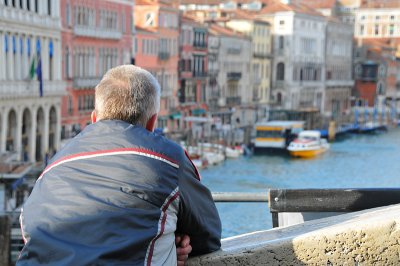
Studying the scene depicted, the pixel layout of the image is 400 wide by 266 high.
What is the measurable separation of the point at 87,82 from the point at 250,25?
1308 cm

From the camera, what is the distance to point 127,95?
1.38 meters

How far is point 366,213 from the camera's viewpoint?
1.56 m

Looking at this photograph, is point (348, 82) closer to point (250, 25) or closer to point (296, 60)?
point (296, 60)

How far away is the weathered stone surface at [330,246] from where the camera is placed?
136 cm

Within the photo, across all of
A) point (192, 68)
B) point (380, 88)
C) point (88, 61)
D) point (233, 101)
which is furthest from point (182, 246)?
point (380, 88)

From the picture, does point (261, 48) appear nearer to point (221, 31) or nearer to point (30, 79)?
point (221, 31)

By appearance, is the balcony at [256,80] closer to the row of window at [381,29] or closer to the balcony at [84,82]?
the balcony at [84,82]

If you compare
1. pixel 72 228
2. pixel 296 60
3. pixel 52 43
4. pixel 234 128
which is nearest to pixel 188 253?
pixel 72 228

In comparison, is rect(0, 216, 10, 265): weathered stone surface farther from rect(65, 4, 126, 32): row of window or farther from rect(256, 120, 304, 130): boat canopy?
rect(256, 120, 304, 130): boat canopy

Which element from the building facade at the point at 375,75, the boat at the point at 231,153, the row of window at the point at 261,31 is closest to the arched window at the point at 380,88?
the building facade at the point at 375,75

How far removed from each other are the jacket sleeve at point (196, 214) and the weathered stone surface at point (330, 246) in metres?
0.03

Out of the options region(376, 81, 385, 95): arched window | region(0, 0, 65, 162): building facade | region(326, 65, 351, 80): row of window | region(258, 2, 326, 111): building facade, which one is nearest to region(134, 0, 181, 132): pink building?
region(0, 0, 65, 162): building facade

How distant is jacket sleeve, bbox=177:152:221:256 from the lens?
4.45 ft

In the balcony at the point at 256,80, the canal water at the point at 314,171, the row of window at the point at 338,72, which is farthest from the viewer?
the row of window at the point at 338,72
